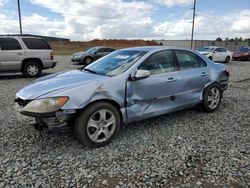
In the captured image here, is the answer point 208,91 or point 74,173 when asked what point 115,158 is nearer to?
point 74,173

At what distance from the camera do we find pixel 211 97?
5508mm

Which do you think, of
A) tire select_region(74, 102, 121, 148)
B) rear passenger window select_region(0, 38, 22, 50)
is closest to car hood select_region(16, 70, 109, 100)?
tire select_region(74, 102, 121, 148)

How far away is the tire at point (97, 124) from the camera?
3.54m

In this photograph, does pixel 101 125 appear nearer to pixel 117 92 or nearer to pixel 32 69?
pixel 117 92

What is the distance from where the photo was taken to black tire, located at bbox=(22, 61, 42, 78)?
1065cm

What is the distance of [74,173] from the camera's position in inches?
121

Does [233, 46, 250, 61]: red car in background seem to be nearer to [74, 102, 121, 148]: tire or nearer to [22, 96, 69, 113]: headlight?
[74, 102, 121, 148]: tire

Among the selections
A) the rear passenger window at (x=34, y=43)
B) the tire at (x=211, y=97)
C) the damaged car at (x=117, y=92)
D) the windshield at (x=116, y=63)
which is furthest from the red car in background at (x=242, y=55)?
the windshield at (x=116, y=63)

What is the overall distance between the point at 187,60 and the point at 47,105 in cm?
294

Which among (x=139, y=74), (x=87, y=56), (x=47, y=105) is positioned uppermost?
(x=139, y=74)

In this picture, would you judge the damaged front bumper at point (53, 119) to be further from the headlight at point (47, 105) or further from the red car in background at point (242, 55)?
the red car in background at point (242, 55)

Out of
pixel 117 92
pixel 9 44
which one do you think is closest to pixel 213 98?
pixel 117 92

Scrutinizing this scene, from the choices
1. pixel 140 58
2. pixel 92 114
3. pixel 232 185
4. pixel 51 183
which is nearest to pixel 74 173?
pixel 51 183

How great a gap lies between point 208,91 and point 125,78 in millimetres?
2240
